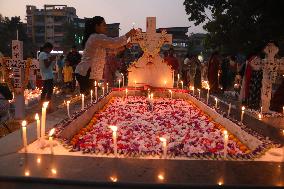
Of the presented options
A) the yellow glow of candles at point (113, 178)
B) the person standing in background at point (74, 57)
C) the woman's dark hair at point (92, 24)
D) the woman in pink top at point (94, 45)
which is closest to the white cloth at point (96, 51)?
the woman in pink top at point (94, 45)

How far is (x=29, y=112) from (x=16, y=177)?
22.1 feet

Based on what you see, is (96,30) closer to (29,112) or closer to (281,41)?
(29,112)

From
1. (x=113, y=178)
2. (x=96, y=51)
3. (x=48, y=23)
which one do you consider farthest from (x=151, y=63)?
(x=48, y=23)

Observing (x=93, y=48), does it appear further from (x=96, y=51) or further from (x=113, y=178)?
(x=113, y=178)

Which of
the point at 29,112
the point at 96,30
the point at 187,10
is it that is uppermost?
the point at 187,10

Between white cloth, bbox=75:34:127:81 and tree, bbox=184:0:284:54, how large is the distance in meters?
9.10

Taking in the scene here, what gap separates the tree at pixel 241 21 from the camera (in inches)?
714

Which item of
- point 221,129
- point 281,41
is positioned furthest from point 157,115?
point 281,41

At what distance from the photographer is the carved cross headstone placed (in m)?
12.4

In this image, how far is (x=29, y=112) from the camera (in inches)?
384

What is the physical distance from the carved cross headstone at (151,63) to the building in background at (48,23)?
67873 mm

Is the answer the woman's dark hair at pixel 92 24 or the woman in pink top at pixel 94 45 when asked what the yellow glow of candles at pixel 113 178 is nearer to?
the woman in pink top at pixel 94 45

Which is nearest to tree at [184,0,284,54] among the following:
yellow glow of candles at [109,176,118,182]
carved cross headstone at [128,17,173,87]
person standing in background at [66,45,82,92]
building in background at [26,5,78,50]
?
carved cross headstone at [128,17,173,87]

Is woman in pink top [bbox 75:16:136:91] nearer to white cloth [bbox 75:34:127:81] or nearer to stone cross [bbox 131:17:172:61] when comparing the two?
white cloth [bbox 75:34:127:81]
